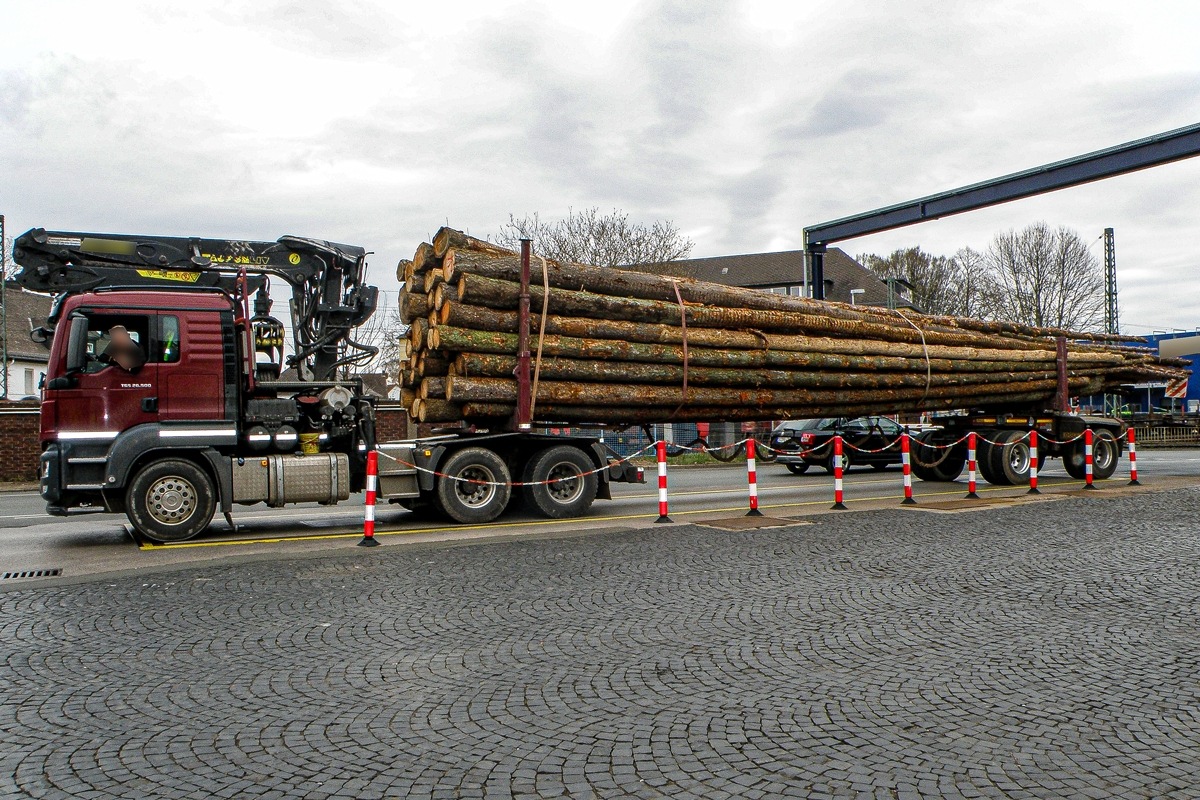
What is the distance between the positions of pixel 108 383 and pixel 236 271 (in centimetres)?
264

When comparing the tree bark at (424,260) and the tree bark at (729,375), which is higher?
the tree bark at (424,260)

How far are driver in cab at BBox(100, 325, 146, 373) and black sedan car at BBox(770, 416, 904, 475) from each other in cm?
1483

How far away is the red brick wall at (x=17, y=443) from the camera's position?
23.5 m

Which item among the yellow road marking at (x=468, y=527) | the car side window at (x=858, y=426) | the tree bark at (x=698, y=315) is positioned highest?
the tree bark at (x=698, y=315)

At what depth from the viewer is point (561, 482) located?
502 inches

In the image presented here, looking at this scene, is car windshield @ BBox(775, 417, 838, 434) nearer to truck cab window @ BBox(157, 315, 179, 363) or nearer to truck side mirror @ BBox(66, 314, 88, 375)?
truck cab window @ BBox(157, 315, 179, 363)

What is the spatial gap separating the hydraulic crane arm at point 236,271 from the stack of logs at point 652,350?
2.77ft

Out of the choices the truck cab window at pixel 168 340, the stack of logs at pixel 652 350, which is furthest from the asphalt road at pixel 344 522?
the truck cab window at pixel 168 340

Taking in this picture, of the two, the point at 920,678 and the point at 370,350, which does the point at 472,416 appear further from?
the point at 920,678

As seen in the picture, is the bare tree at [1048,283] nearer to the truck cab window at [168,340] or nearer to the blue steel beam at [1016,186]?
the blue steel beam at [1016,186]

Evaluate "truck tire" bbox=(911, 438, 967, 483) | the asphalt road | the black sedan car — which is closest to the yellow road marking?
the asphalt road

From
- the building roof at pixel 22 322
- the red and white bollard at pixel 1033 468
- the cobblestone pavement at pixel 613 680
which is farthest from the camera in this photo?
the building roof at pixel 22 322

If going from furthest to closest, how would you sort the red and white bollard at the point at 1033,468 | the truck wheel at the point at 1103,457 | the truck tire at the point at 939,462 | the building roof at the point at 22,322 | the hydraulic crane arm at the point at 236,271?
the building roof at the point at 22,322, the truck wheel at the point at 1103,457, the truck tire at the point at 939,462, the red and white bollard at the point at 1033,468, the hydraulic crane arm at the point at 236,271

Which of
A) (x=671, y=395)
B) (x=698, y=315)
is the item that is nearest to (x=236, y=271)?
(x=671, y=395)
